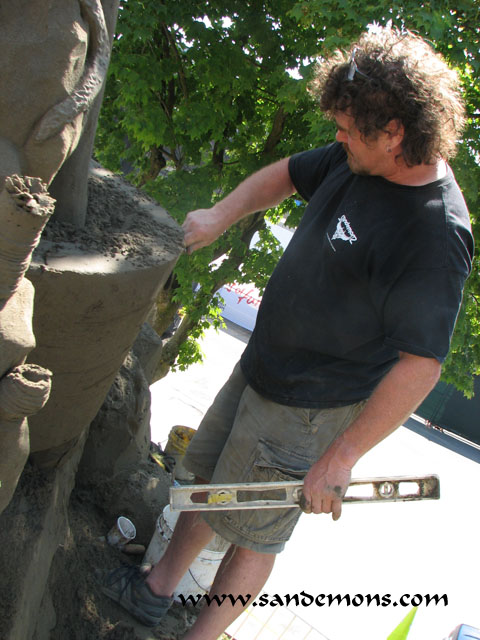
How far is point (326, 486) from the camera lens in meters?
1.82

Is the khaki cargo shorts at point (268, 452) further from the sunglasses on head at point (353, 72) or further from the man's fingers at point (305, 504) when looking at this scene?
the sunglasses on head at point (353, 72)

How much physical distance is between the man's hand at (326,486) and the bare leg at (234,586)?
16.7 inches

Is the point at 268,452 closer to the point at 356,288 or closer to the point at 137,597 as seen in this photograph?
the point at 356,288

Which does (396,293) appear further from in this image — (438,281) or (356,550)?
(356,550)

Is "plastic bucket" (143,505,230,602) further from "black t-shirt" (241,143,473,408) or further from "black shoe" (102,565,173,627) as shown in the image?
"black t-shirt" (241,143,473,408)

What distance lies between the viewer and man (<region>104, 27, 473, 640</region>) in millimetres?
1733

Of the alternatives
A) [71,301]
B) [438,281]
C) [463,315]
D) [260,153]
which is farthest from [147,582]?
[260,153]

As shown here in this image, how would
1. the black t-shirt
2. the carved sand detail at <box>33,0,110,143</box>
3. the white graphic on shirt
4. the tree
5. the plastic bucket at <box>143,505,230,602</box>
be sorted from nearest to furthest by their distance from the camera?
the carved sand detail at <box>33,0,110,143</box> < the black t-shirt < the white graphic on shirt < the plastic bucket at <box>143,505,230,602</box> < the tree

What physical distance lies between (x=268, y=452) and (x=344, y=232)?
0.74 meters

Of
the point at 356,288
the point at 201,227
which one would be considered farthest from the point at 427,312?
the point at 201,227

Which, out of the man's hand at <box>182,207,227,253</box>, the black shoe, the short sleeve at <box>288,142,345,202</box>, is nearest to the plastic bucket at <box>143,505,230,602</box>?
the black shoe

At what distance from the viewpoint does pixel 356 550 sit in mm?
4996

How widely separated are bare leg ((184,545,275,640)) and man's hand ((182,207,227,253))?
1.08 meters

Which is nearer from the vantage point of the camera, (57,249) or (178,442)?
(57,249)
